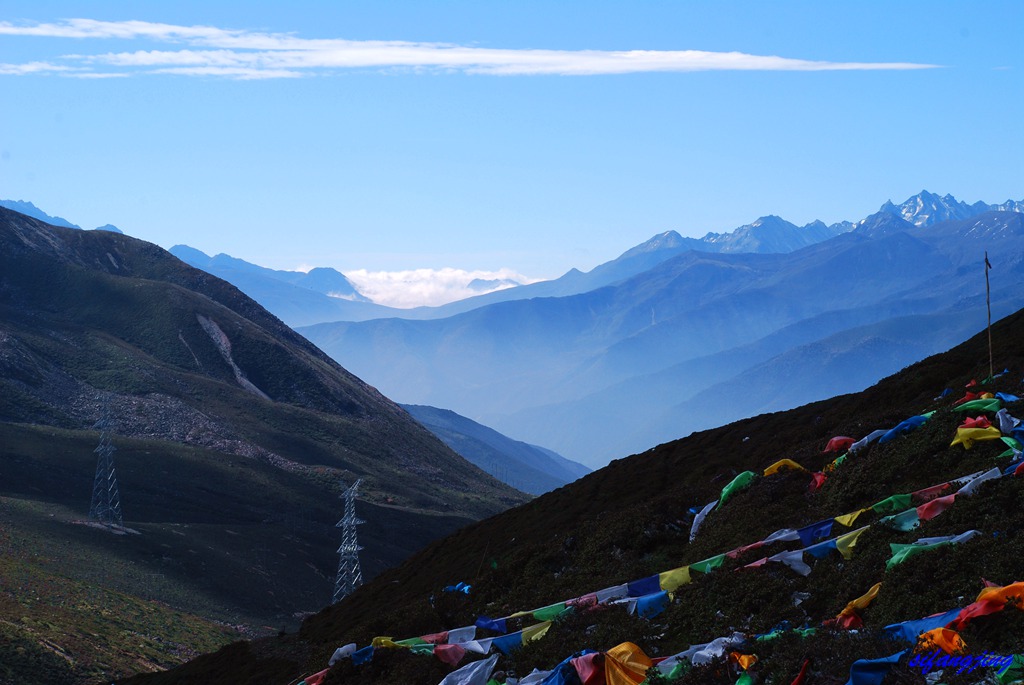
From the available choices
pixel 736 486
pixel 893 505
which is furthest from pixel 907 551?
pixel 736 486

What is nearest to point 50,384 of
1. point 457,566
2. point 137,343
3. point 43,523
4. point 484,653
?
point 137,343

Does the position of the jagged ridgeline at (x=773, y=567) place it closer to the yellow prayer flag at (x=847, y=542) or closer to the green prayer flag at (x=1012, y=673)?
the yellow prayer flag at (x=847, y=542)

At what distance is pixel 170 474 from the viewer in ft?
397

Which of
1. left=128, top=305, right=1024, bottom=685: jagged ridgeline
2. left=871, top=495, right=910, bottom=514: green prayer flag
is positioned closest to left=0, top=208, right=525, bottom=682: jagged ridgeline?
left=128, top=305, right=1024, bottom=685: jagged ridgeline

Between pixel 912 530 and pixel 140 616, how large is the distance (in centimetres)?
4888

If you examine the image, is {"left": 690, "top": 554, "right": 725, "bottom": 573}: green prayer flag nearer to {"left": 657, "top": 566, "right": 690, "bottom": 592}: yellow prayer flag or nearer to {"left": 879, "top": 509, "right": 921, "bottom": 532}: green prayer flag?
{"left": 657, "top": 566, "right": 690, "bottom": 592}: yellow prayer flag

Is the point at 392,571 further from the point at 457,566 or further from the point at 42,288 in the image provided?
the point at 42,288

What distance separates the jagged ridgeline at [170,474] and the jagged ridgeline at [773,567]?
1947 centimetres

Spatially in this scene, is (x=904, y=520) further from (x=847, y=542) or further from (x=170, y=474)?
(x=170, y=474)

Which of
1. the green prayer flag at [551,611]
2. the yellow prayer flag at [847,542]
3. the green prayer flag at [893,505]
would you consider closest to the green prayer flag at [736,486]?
the green prayer flag at [551,611]

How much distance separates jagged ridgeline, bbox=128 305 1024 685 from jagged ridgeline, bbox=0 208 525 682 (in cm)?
1947

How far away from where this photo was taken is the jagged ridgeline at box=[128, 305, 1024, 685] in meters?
17.3

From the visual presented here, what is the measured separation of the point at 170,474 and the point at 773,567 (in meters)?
109

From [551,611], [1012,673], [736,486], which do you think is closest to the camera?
[1012,673]
